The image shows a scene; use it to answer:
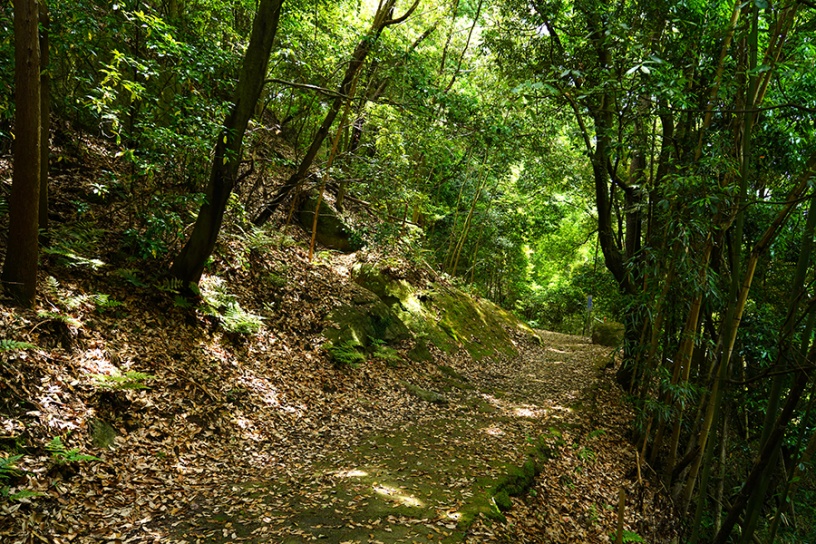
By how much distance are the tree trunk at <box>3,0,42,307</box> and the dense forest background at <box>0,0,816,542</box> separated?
20mm

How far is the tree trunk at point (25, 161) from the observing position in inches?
168

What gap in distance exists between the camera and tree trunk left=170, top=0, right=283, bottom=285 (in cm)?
620

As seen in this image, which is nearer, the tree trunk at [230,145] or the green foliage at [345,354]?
the tree trunk at [230,145]

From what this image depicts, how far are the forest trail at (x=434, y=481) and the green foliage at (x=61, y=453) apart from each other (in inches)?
41.3

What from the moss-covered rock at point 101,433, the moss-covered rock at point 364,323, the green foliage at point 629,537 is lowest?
the green foliage at point 629,537

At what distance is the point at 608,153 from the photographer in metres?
8.04

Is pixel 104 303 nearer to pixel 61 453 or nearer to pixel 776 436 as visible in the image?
pixel 61 453

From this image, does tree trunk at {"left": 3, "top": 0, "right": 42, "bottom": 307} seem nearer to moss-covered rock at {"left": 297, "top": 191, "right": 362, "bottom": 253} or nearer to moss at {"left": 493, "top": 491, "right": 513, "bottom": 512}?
moss at {"left": 493, "top": 491, "right": 513, "bottom": 512}

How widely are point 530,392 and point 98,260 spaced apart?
843 cm

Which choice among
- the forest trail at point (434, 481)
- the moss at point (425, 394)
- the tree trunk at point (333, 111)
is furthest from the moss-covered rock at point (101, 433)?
the tree trunk at point (333, 111)

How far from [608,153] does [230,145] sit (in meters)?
6.46

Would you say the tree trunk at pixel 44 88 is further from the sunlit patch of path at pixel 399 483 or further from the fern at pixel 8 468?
the sunlit patch of path at pixel 399 483

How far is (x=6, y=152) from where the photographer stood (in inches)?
250

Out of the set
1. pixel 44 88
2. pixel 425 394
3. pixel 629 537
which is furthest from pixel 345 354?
pixel 44 88
